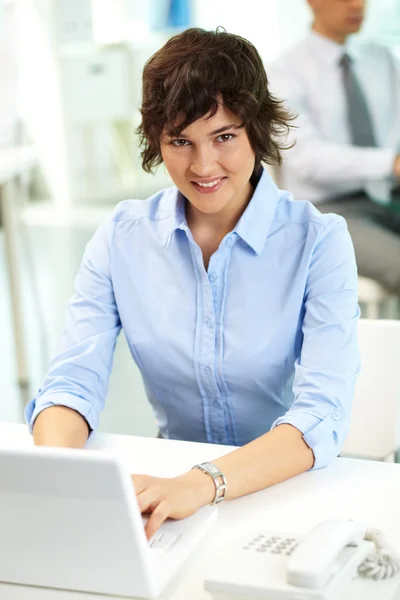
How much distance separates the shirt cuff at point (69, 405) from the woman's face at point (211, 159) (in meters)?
0.37

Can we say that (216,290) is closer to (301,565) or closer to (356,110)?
(301,565)

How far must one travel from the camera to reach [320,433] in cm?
137

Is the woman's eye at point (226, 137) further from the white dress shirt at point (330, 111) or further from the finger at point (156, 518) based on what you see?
the white dress shirt at point (330, 111)

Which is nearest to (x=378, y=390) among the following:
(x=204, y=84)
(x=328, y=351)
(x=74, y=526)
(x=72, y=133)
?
(x=328, y=351)

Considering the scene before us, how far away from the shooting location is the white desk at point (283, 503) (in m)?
1.02

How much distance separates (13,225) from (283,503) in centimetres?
226

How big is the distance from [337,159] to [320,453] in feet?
6.85

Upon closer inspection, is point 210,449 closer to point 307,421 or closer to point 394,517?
point 307,421

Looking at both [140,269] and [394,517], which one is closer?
[394,517]

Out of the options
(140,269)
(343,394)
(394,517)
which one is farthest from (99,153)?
(394,517)

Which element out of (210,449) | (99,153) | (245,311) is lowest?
(99,153)

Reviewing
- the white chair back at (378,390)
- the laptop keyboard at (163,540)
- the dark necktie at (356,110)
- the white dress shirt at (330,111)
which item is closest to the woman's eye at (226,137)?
the white chair back at (378,390)

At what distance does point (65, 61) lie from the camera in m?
4.41

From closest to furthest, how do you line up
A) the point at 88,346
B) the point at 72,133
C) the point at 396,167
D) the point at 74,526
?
1. the point at 74,526
2. the point at 88,346
3. the point at 396,167
4. the point at 72,133
